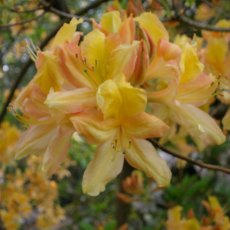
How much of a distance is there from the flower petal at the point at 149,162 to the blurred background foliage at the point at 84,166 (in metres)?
0.38

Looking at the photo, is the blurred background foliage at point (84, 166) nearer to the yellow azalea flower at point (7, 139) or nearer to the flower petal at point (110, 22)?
the yellow azalea flower at point (7, 139)

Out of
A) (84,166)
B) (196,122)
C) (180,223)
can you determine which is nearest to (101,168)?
(196,122)

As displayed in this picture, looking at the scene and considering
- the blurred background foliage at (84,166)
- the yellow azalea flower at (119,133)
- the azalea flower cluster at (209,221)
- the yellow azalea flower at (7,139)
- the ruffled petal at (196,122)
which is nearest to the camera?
the yellow azalea flower at (119,133)

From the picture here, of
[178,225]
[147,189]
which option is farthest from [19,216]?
[178,225]

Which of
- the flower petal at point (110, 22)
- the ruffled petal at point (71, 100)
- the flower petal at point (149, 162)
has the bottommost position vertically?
the flower petal at point (149, 162)

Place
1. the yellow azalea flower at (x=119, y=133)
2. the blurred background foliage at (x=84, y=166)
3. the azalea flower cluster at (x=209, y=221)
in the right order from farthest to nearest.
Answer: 1. the blurred background foliage at (x=84, y=166)
2. the azalea flower cluster at (x=209, y=221)
3. the yellow azalea flower at (x=119, y=133)

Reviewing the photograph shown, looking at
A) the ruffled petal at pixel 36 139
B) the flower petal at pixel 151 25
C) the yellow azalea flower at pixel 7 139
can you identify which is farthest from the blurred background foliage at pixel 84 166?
the ruffled petal at pixel 36 139

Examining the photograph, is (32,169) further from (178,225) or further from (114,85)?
(114,85)

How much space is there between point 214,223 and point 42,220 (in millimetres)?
2849

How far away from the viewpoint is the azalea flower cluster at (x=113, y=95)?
81 centimetres

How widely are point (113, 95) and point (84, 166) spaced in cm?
283

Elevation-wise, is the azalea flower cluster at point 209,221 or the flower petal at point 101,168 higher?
the flower petal at point 101,168

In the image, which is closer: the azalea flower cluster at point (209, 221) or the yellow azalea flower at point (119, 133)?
the yellow azalea flower at point (119, 133)

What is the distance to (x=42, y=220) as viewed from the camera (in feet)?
14.6
